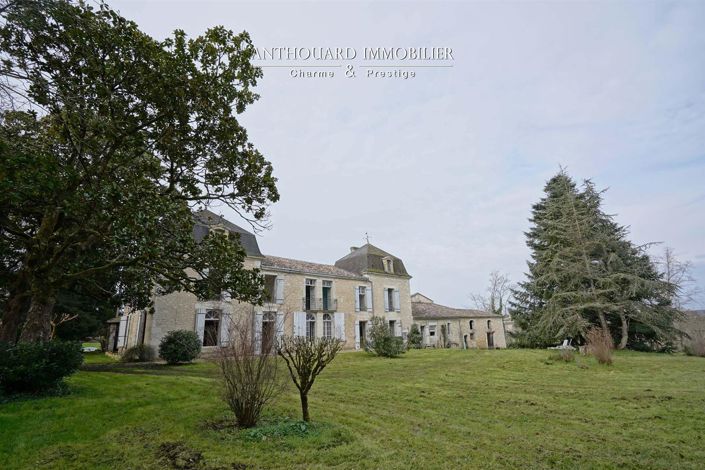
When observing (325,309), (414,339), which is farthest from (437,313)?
(325,309)

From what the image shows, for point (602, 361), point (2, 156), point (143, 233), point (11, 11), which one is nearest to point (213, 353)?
point (143, 233)

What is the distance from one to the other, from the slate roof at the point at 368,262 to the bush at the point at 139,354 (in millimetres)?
13340

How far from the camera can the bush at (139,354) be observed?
15367 mm

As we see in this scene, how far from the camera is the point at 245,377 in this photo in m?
4.89

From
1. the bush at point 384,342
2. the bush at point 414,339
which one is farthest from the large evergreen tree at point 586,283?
the bush at point 384,342

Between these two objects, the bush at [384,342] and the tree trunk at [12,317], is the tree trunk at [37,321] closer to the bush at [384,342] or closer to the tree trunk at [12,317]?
the tree trunk at [12,317]

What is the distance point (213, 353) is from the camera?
18.0 ft

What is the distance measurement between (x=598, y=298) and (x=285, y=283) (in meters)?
17.0

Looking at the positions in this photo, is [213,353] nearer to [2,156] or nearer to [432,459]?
[432,459]

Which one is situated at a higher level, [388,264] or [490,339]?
[388,264]

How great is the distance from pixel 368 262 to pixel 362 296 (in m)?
2.44

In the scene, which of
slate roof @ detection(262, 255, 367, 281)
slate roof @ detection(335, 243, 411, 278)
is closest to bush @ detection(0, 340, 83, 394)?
slate roof @ detection(262, 255, 367, 281)

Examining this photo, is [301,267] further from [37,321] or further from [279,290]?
[37,321]

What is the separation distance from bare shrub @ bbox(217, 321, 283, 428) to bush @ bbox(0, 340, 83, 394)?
4.27 meters
